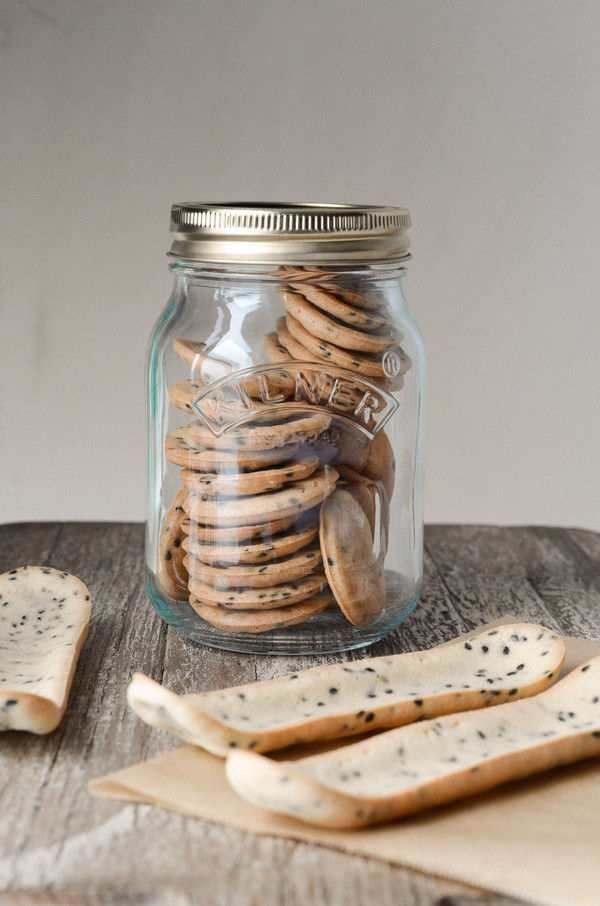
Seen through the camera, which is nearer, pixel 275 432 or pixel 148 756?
pixel 148 756

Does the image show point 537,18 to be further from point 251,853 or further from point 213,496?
point 251,853

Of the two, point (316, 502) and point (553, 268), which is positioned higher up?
point (553, 268)

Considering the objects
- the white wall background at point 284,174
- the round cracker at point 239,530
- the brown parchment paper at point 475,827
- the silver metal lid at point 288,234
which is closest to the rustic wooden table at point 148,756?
the brown parchment paper at point 475,827

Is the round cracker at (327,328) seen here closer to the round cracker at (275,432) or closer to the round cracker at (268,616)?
the round cracker at (275,432)

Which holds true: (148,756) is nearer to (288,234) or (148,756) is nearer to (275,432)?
(275,432)

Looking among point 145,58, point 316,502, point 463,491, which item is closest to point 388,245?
point 316,502

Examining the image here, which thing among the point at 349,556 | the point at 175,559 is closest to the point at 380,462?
the point at 349,556
